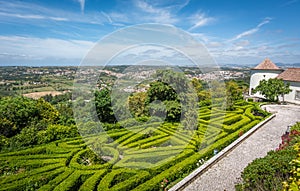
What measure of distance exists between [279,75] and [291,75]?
1612 mm

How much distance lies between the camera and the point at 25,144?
1201 centimetres

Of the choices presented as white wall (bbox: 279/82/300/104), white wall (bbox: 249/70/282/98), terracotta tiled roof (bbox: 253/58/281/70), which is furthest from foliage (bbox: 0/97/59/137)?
terracotta tiled roof (bbox: 253/58/281/70)

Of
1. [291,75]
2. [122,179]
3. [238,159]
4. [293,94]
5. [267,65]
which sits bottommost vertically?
[122,179]

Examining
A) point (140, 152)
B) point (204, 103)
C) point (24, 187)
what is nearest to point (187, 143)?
point (140, 152)

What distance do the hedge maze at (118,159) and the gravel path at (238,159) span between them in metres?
0.84

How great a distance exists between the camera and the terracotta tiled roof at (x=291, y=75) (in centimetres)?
2477

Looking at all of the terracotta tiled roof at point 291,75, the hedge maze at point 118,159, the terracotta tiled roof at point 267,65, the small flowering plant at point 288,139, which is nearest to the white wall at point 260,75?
the terracotta tiled roof at point 267,65

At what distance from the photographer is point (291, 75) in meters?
25.6

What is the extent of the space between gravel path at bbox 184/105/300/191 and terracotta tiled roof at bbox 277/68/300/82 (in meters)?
11.4

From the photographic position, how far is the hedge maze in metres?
8.05

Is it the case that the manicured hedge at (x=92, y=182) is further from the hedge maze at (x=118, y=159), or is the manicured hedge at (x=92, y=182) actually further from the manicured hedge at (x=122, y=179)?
the manicured hedge at (x=122, y=179)

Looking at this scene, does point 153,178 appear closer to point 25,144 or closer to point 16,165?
point 16,165

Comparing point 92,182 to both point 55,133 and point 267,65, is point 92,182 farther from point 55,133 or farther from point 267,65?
point 267,65

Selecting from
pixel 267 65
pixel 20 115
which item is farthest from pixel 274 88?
pixel 20 115
